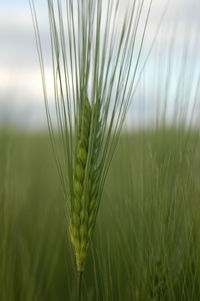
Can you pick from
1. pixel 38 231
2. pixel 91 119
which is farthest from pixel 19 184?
pixel 91 119

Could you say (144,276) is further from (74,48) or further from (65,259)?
(74,48)

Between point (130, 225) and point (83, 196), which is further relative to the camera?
point (130, 225)

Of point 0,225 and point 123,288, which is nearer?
point 0,225

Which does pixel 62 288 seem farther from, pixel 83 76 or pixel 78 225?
pixel 83 76

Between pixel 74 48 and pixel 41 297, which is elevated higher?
pixel 74 48

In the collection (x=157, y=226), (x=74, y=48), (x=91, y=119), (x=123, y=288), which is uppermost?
(x=74, y=48)

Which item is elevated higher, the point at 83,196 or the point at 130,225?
the point at 83,196

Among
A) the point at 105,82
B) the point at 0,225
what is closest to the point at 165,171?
the point at 105,82
